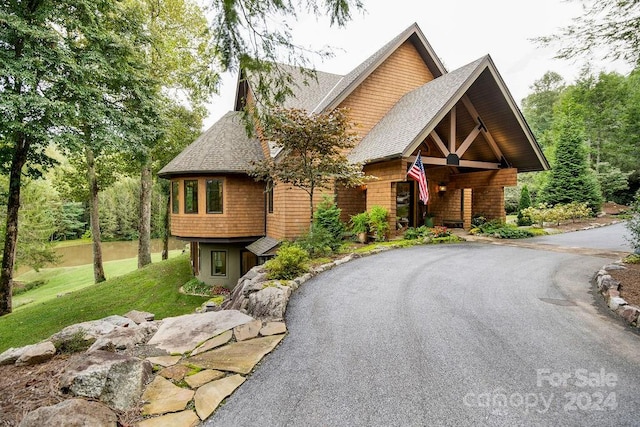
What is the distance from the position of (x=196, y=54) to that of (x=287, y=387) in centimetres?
2125

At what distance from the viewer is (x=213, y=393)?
3.01 meters

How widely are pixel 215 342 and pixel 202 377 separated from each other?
33.0 inches

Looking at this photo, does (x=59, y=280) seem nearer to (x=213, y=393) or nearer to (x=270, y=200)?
(x=270, y=200)

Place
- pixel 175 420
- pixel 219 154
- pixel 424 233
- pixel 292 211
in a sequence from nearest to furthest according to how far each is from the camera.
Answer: pixel 175 420 < pixel 424 233 < pixel 292 211 < pixel 219 154

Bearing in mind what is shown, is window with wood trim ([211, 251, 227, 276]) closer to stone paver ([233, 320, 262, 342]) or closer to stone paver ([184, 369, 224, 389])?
stone paver ([233, 320, 262, 342])

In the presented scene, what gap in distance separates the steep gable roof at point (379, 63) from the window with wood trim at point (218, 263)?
789cm

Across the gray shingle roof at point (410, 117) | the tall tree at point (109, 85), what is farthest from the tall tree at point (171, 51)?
the gray shingle roof at point (410, 117)

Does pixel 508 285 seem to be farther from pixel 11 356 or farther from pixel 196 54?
pixel 196 54

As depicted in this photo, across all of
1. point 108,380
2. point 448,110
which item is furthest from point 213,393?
point 448,110

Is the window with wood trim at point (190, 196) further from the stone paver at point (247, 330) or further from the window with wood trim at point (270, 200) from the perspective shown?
the stone paver at point (247, 330)

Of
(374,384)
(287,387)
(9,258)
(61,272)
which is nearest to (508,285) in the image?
(374,384)

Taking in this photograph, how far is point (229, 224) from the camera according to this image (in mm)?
13047

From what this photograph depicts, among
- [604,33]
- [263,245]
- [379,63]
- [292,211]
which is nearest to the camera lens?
[604,33]

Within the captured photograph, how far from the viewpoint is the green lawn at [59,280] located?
1857cm
